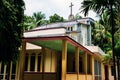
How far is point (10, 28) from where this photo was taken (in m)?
12.2

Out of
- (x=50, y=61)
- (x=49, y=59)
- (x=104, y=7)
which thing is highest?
(x=104, y=7)

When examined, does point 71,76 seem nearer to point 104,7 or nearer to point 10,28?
point 10,28

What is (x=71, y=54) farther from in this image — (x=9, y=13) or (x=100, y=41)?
(x=100, y=41)

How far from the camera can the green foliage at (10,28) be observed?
11633 mm

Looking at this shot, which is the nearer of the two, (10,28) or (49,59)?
(10,28)

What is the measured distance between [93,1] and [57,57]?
635cm

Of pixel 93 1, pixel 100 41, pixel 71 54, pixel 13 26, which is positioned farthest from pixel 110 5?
pixel 100 41

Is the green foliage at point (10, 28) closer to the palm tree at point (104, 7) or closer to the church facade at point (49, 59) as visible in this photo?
the church facade at point (49, 59)

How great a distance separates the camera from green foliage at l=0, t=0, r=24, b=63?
38.2ft

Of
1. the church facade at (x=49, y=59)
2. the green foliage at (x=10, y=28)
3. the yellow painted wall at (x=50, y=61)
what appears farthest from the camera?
the yellow painted wall at (x=50, y=61)

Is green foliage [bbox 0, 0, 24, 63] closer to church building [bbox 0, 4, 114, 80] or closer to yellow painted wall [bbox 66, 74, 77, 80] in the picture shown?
church building [bbox 0, 4, 114, 80]

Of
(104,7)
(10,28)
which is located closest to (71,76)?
(10,28)

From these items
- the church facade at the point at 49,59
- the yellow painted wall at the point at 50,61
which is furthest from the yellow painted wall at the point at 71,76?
the yellow painted wall at the point at 50,61

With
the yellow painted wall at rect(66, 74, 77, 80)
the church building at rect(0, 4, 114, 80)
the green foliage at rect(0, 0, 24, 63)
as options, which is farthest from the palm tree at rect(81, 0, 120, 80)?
the green foliage at rect(0, 0, 24, 63)
